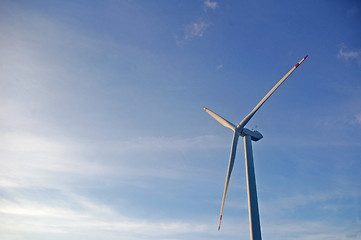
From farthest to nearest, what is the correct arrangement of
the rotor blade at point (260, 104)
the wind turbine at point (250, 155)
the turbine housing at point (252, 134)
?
the turbine housing at point (252, 134)
the rotor blade at point (260, 104)
the wind turbine at point (250, 155)

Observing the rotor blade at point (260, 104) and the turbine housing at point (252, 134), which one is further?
the turbine housing at point (252, 134)

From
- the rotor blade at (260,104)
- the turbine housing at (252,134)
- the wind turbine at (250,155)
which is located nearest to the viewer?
the wind turbine at (250,155)

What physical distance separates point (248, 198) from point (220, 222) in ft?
32.7

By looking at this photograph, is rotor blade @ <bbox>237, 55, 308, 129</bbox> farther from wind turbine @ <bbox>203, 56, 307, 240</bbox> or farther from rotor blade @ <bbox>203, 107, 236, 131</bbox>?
rotor blade @ <bbox>203, 107, 236, 131</bbox>

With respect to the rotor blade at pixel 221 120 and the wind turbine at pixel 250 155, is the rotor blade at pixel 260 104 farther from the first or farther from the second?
the rotor blade at pixel 221 120

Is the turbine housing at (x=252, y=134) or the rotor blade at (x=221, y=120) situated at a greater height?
the rotor blade at (x=221, y=120)

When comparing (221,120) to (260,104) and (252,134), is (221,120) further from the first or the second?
(260,104)

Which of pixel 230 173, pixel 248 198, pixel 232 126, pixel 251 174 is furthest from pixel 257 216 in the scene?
pixel 232 126

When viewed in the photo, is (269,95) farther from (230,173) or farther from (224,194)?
(224,194)

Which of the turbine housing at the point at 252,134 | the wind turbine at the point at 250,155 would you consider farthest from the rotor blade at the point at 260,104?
the turbine housing at the point at 252,134

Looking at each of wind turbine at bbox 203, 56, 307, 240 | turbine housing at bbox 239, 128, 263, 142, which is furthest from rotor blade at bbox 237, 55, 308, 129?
turbine housing at bbox 239, 128, 263, 142

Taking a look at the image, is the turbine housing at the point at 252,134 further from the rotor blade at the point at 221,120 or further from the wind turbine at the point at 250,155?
the rotor blade at the point at 221,120

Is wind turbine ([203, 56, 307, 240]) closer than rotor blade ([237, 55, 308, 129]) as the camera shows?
Yes

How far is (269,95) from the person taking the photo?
70562mm
